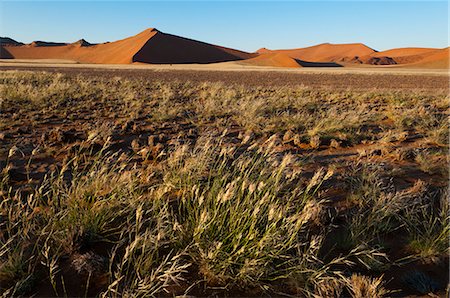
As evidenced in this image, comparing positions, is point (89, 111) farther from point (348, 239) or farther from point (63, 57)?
point (63, 57)

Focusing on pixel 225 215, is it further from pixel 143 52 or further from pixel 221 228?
pixel 143 52

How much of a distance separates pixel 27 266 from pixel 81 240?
0.34 metres

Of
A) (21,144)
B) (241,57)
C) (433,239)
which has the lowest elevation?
(433,239)

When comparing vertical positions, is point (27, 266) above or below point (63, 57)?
below

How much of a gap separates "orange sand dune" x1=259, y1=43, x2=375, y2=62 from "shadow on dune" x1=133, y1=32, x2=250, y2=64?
69.1m

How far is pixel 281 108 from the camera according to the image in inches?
376

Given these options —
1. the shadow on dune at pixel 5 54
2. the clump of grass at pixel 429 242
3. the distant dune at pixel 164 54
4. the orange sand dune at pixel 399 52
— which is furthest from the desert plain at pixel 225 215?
the orange sand dune at pixel 399 52

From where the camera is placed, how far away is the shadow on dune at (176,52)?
273ft

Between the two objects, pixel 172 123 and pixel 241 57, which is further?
pixel 241 57

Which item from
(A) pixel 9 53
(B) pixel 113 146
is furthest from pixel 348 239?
(A) pixel 9 53

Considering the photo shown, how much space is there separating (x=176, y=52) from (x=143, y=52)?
10.6 m

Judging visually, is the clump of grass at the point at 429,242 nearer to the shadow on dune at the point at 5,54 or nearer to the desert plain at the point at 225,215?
the desert plain at the point at 225,215

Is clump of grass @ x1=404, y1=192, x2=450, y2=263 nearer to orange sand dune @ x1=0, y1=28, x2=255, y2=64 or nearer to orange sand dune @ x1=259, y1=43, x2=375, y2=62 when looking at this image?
orange sand dune @ x1=0, y1=28, x2=255, y2=64

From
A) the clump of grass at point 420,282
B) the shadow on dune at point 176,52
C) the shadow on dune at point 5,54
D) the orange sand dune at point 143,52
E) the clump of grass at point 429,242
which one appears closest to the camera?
the clump of grass at point 420,282
